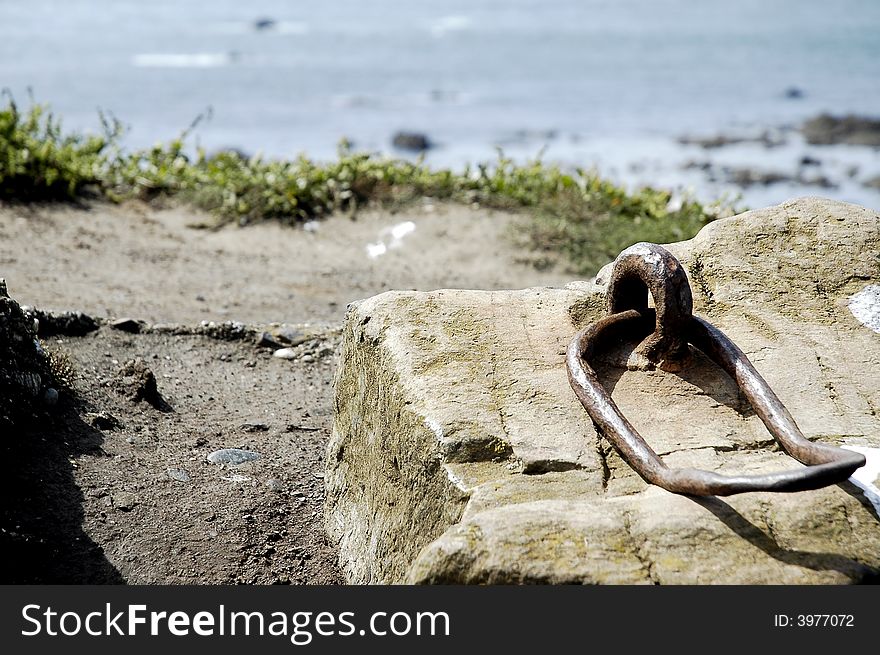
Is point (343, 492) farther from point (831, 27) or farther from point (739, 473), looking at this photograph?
point (831, 27)

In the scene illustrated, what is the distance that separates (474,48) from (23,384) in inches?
1139

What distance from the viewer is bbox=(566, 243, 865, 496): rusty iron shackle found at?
239 cm

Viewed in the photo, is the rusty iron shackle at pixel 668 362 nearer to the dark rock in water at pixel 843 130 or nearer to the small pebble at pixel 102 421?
the small pebble at pixel 102 421

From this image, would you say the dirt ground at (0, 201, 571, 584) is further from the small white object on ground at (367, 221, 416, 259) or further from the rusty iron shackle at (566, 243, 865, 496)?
the rusty iron shackle at (566, 243, 865, 496)

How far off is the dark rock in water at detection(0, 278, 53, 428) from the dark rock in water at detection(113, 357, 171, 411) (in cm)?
43

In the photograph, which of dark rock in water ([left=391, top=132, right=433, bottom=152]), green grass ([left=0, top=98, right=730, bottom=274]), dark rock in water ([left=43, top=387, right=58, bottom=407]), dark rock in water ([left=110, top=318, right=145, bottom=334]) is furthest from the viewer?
dark rock in water ([left=391, top=132, right=433, bottom=152])

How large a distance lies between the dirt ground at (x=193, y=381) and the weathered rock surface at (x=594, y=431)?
471 mm

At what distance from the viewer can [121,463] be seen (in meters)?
4.26

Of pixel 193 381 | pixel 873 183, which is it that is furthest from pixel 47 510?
pixel 873 183

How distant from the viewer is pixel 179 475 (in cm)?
425

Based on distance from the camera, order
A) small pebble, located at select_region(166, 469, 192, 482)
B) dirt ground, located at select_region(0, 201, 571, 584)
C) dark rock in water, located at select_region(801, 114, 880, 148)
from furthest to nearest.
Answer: dark rock in water, located at select_region(801, 114, 880, 148) < small pebble, located at select_region(166, 469, 192, 482) < dirt ground, located at select_region(0, 201, 571, 584)

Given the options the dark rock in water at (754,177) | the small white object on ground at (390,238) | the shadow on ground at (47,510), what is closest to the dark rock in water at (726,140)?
the dark rock in water at (754,177)

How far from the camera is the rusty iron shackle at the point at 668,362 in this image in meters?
2.39

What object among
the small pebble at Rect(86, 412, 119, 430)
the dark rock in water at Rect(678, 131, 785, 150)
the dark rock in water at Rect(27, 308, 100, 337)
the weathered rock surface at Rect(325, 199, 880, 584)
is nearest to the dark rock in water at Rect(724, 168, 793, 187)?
the dark rock in water at Rect(678, 131, 785, 150)
